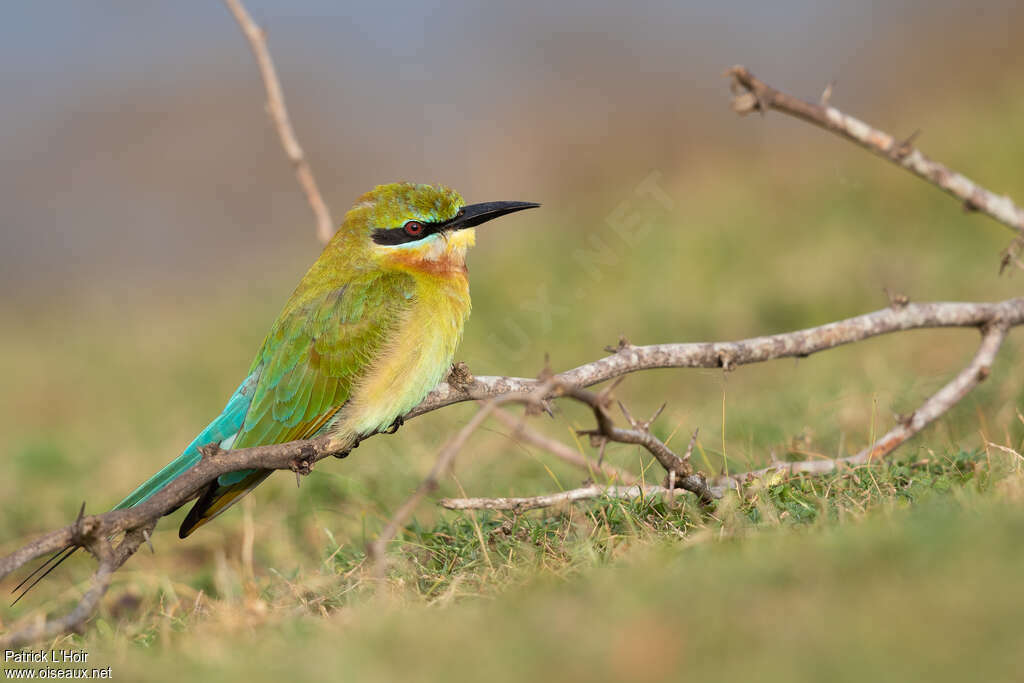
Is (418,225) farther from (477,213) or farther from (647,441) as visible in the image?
(647,441)

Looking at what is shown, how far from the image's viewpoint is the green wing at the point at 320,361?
3221 millimetres

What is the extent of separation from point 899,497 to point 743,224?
15.0 ft

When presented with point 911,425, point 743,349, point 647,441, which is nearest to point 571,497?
point 647,441

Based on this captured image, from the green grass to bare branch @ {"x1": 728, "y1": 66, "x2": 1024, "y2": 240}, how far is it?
73cm

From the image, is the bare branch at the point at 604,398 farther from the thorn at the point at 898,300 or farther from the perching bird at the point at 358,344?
the perching bird at the point at 358,344

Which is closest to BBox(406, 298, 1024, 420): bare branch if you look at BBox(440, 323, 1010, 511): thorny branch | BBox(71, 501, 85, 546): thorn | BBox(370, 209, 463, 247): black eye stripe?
BBox(440, 323, 1010, 511): thorny branch

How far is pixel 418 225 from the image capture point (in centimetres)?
355

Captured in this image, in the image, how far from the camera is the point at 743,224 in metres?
6.95

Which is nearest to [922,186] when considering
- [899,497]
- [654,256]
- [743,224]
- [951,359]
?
[743,224]

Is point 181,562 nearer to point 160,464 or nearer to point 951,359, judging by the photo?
point 160,464

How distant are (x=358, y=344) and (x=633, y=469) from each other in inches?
45.9

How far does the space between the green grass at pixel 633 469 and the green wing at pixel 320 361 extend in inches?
Result: 16.2

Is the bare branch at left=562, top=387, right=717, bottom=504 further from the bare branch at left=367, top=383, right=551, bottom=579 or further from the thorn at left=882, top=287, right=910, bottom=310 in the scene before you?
the thorn at left=882, top=287, right=910, bottom=310

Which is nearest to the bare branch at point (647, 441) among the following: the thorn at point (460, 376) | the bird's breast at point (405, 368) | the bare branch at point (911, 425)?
the bare branch at point (911, 425)
